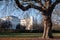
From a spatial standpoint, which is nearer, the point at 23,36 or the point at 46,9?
the point at 46,9

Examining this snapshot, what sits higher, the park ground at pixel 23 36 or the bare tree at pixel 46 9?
the bare tree at pixel 46 9

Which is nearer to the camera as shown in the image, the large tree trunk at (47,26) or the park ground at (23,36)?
the large tree trunk at (47,26)

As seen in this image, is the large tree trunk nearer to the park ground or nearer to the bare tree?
the bare tree

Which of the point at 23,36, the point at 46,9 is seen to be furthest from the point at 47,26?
the point at 23,36

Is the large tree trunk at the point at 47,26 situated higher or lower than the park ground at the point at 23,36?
higher

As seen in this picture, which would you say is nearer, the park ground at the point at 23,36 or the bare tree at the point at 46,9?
the bare tree at the point at 46,9

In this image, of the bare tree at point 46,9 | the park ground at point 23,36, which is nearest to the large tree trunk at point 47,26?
the bare tree at point 46,9

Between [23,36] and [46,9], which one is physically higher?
[46,9]

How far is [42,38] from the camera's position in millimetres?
12477

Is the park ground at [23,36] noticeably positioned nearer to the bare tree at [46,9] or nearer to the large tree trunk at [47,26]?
the large tree trunk at [47,26]

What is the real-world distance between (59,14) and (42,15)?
4.18 ft

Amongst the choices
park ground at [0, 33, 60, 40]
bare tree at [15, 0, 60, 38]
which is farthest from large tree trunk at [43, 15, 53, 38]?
park ground at [0, 33, 60, 40]

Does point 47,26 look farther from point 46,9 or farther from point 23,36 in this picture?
point 23,36

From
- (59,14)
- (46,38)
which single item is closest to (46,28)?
(46,38)
